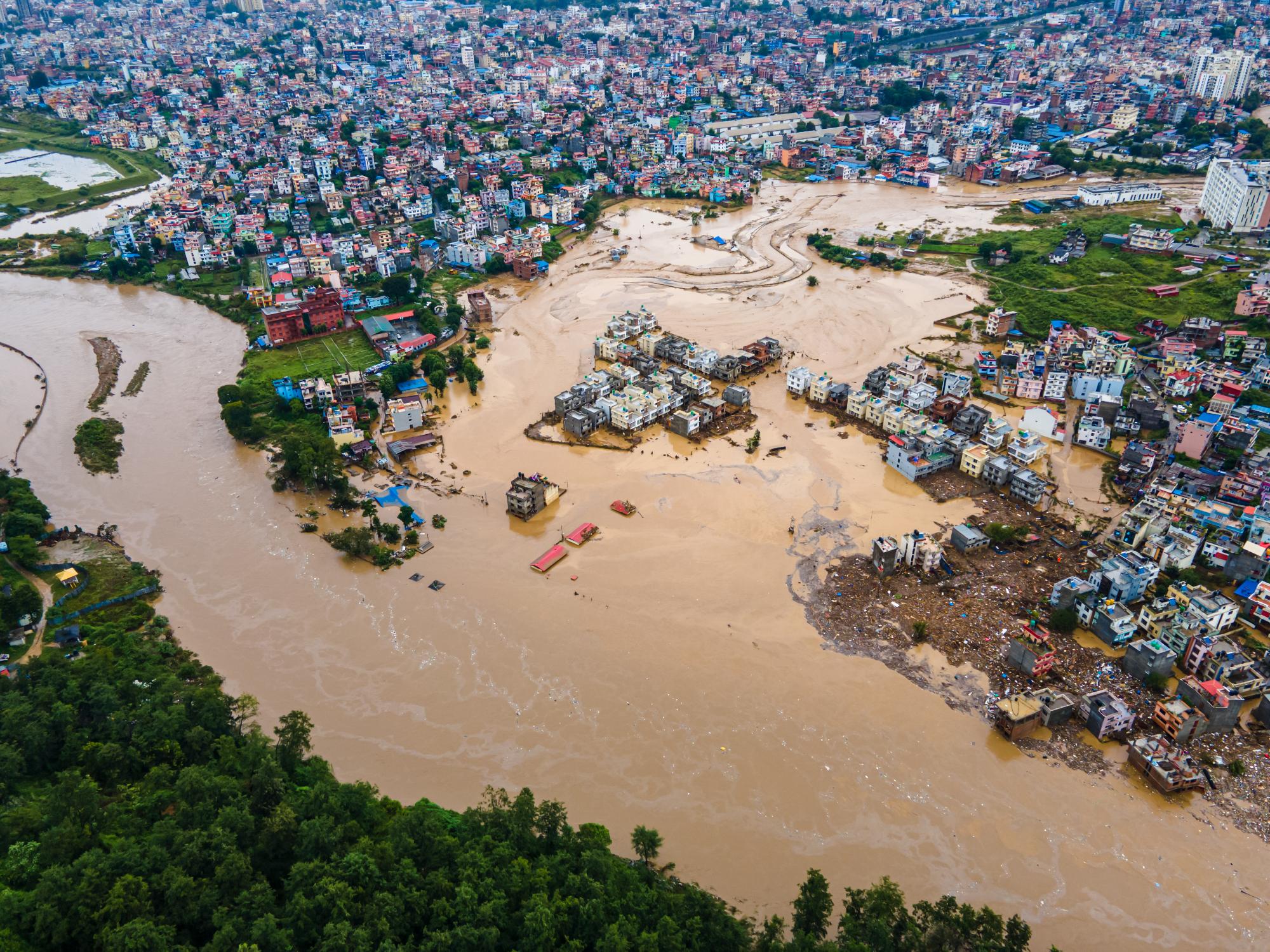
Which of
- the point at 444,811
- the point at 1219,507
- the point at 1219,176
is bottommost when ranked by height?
the point at 444,811

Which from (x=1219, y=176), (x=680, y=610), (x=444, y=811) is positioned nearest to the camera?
(x=444, y=811)

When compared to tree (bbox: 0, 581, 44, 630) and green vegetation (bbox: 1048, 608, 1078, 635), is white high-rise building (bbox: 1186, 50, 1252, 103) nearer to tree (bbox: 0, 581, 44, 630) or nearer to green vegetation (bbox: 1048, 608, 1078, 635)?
green vegetation (bbox: 1048, 608, 1078, 635)

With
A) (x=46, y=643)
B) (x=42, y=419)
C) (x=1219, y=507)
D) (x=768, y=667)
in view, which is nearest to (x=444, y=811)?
(x=768, y=667)

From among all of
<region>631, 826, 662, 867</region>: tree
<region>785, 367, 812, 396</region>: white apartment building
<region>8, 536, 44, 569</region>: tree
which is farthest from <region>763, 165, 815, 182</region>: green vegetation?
<region>631, 826, 662, 867</region>: tree

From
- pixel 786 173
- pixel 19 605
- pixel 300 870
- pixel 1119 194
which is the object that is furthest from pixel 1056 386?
pixel 786 173

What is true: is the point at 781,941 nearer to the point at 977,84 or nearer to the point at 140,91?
the point at 977,84

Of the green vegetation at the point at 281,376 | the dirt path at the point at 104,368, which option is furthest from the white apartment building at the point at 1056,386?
the dirt path at the point at 104,368
